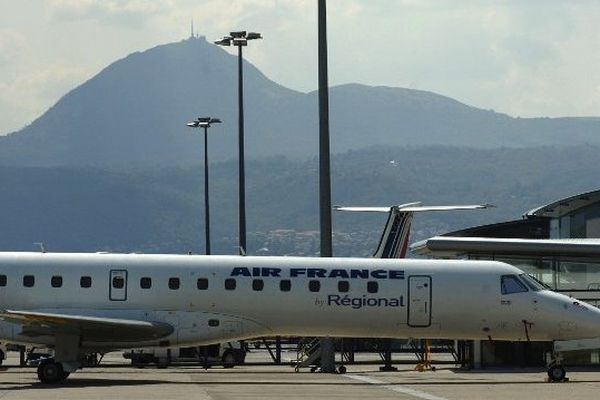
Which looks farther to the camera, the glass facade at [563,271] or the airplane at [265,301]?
the glass facade at [563,271]

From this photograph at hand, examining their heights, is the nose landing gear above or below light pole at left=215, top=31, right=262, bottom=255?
below

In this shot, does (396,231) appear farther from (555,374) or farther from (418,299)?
(555,374)

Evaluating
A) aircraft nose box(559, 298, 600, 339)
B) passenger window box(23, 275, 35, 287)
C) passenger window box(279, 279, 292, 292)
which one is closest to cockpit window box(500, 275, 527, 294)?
aircraft nose box(559, 298, 600, 339)

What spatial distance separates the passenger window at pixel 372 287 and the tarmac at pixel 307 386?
2.26 metres

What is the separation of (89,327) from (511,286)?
10.5 meters

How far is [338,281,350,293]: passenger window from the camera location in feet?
131

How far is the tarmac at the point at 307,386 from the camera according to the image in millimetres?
32906

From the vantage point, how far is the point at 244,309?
1558 inches

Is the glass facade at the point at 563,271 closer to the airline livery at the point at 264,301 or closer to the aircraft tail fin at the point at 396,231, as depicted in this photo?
the aircraft tail fin at the point at 396,231

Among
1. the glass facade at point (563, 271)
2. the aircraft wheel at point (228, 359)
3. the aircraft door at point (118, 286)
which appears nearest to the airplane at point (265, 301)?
the aircraft door at point (118, 286)

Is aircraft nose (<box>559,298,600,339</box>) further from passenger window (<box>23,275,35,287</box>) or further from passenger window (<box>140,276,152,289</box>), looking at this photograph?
passenger window (<box>23,275,35,287</box>)

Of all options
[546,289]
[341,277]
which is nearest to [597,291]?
[546,289]

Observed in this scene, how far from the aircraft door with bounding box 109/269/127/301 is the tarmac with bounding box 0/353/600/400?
208 centimetres

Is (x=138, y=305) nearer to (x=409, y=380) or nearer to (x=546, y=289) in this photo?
(x=409, y=380)
